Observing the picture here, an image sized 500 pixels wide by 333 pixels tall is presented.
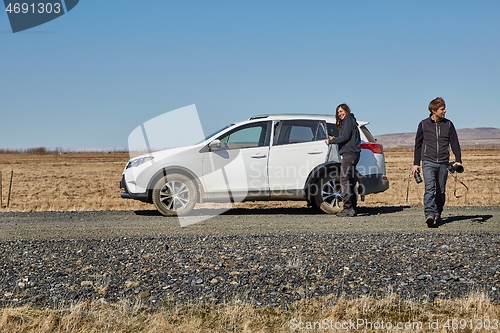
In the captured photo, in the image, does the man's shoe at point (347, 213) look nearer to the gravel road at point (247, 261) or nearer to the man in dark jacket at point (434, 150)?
→ the gravel road at point (247, 261)

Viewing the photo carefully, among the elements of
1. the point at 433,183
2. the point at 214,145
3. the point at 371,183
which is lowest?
the point at 371,183

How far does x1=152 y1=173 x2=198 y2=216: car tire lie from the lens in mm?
11273

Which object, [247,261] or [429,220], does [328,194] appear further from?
[247,261]

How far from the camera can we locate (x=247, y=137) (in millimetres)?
11445

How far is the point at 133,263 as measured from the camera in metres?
7.00

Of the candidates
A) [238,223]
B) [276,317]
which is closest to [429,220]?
[238,223]

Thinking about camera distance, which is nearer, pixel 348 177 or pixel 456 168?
pixel 456 168

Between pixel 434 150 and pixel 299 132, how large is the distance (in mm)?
3039

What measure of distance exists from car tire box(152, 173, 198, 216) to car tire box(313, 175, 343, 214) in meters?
2.34

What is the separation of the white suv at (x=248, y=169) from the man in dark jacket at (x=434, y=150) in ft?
7.18

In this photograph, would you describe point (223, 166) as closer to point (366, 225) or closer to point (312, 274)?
point (366, 225)

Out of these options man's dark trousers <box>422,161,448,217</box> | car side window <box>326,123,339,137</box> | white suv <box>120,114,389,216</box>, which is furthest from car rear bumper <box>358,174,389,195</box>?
man's dark trousers <box>422,161,448,217</box>

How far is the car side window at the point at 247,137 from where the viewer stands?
11.4 meters

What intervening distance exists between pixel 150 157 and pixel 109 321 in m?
6.40
